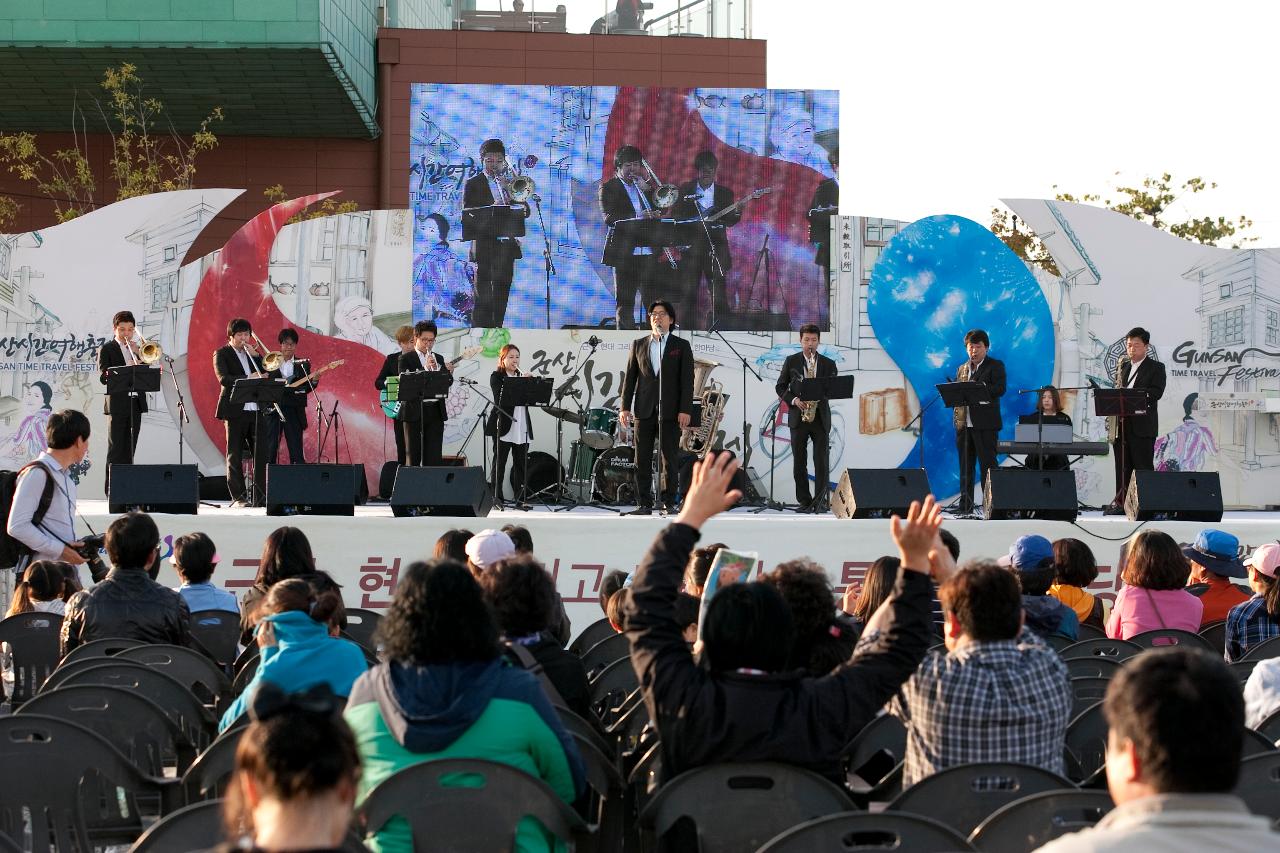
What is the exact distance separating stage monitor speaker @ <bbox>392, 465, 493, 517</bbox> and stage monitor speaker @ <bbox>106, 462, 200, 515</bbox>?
1485 millimetres

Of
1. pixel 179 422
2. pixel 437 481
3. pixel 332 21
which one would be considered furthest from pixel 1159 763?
pixel 332 21

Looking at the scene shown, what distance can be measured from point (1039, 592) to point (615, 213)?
10932 mm

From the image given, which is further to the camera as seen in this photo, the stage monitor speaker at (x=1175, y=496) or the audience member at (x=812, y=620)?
the stage monitor speaker at (x=1175, y=496)

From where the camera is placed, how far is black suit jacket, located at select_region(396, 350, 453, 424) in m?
11.7

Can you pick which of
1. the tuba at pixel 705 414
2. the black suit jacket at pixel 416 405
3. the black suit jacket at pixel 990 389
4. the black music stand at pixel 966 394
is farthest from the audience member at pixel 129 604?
the tuba at pixel 705 414

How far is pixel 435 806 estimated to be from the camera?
2.90m

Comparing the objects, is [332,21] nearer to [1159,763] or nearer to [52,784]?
[52,784]

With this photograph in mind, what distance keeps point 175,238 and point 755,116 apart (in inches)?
265

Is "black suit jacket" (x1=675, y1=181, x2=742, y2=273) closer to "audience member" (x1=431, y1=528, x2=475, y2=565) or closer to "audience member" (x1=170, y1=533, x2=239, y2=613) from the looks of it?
"audience member" (x1=431, y1=528, x2=475, y2=565)

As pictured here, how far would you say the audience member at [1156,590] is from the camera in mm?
5879

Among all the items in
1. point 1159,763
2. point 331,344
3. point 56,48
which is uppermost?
point 56,48

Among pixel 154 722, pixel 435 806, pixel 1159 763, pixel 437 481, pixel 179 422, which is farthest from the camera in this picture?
pixel 179 422

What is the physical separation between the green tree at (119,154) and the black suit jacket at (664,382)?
9.94 m

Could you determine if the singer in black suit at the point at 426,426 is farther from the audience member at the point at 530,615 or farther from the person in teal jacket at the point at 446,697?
the person in teal jacket at the point at 446,697
